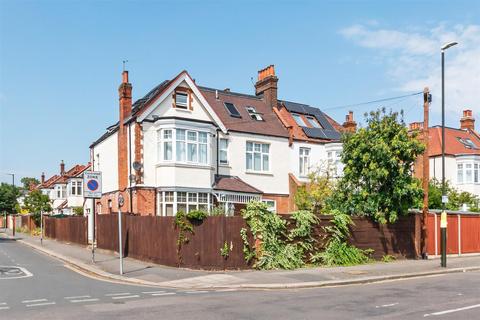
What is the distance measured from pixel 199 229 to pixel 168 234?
5.07 ft

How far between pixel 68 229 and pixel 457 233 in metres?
26.1

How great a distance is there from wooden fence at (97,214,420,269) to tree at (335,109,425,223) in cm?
91

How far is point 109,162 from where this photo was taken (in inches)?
1287

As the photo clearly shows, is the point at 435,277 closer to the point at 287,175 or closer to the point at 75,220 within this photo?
the point at 287,175

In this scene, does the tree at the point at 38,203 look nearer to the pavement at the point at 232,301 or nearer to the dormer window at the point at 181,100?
the dormer window at the point at 181,100

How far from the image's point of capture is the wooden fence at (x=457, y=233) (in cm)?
2434

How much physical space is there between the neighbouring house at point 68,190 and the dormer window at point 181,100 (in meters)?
24.0

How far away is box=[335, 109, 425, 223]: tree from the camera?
21469 mm

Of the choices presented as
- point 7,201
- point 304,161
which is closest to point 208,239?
point 304,161

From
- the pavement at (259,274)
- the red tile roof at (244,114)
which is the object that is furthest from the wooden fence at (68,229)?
the red tile roof at (244,114)

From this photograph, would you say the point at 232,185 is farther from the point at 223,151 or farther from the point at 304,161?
the point at 304,161

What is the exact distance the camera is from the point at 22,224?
67062mm

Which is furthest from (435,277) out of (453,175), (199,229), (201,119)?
(453,175)

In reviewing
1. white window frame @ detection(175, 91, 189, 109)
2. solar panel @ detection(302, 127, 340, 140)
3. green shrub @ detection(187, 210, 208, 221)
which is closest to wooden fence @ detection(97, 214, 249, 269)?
green shrub @ detection(187, 210, 208, 221)
